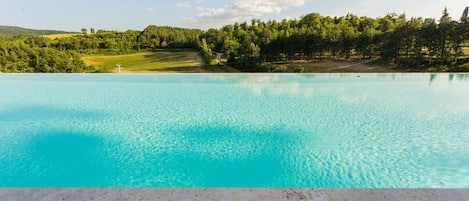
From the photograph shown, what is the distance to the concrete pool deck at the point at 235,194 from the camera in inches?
62.6

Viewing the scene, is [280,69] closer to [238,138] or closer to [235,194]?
[238,138]

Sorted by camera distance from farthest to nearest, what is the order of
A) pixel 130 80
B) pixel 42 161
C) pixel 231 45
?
1. pixel 231 45
2. pixel 130 80
3. pixel 42 161

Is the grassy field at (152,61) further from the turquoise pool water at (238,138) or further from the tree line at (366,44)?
the turquoise pool water at (238,138)

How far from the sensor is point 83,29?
125ft

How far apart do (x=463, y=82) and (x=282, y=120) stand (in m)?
9.42

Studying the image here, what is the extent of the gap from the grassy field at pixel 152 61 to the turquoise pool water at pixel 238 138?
18.6 m

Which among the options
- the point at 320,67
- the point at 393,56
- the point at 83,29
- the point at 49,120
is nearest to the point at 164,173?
the point at 49,120

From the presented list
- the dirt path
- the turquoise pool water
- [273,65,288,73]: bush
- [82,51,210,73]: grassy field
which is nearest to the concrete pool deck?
the turquoise pool water

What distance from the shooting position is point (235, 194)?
164cm

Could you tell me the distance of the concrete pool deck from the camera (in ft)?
5.22

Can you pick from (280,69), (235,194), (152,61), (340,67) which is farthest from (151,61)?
(235,194)

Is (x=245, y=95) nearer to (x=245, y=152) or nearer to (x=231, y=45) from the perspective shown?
(x=245, y=152)

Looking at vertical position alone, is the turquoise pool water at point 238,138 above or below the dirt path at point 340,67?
below

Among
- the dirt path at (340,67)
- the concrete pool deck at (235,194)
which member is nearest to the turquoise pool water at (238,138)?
the concrete pool deck at (235,194)
